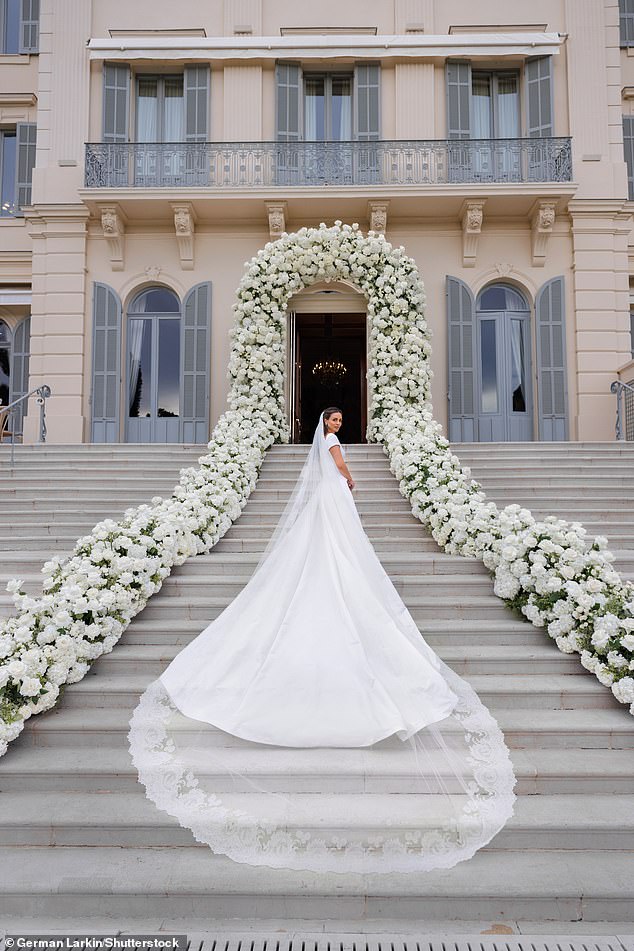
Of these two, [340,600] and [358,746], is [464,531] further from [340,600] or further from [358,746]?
[358,746]

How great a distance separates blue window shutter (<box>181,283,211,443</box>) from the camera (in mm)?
12797

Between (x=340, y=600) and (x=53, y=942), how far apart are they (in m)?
2.07

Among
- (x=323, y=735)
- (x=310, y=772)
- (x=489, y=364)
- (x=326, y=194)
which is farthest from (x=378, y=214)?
(x=310, y=772)

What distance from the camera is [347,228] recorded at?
11086 millimetres

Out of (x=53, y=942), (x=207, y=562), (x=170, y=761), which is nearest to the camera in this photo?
(x=53, y=942)

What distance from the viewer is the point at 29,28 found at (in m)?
14.3

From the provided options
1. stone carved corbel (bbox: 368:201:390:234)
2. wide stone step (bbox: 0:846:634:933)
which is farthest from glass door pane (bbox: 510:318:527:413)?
wide stone step (bbox: 0:846:634:933)

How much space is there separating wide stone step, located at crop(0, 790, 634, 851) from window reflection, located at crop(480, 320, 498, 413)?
1032 centimetres

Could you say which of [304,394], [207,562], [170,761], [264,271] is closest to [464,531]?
[207,562]

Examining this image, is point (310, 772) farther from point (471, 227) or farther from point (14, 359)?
point (14, 359)

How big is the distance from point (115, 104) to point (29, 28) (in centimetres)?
342

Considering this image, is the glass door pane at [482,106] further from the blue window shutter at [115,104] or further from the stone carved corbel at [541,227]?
the blue window shutter at [115,104]

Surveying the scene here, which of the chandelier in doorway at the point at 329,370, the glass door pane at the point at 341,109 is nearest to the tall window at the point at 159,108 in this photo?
the glass door pane at the point at 341,109

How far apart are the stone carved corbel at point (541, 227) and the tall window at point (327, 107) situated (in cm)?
413
